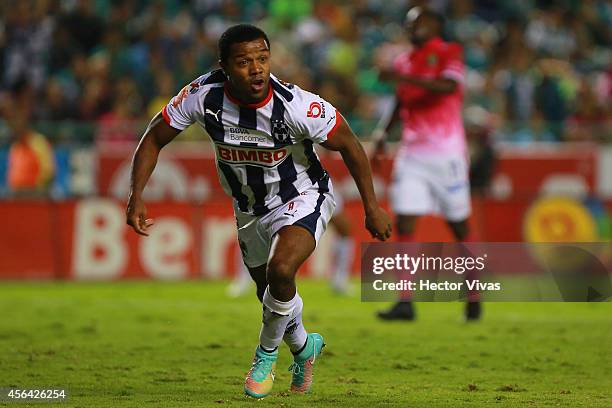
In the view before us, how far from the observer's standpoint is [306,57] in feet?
67.1

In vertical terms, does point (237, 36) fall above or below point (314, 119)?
above

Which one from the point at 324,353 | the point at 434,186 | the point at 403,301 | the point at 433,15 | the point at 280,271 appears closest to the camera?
the point at 280,271

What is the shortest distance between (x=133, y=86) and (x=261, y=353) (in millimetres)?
12750

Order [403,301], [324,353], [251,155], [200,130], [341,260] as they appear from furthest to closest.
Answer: [200,130], [341,260], [403,301], [324,353], [251,155]

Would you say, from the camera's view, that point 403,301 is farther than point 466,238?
No

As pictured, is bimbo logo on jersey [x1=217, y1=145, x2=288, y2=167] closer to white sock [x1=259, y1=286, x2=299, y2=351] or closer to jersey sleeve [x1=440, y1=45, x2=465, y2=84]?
white sock [x1=259, y1=286, x2=299, y2=351]

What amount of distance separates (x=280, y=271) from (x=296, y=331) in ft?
1.88

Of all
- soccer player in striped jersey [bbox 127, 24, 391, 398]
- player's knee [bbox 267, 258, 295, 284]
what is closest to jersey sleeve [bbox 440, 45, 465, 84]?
soccer player in striped jersey [bbox 127, 24, 391, 398]

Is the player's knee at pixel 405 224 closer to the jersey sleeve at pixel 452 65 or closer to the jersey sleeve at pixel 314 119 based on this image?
the jersey sleeve at pixel 452 65

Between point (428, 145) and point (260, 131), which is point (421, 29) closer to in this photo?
point (428, 145)

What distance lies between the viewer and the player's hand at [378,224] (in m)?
6.96

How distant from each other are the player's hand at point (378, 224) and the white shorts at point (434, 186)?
174 inches

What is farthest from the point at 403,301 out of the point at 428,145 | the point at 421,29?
the point at 421,29

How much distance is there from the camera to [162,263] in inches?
634
